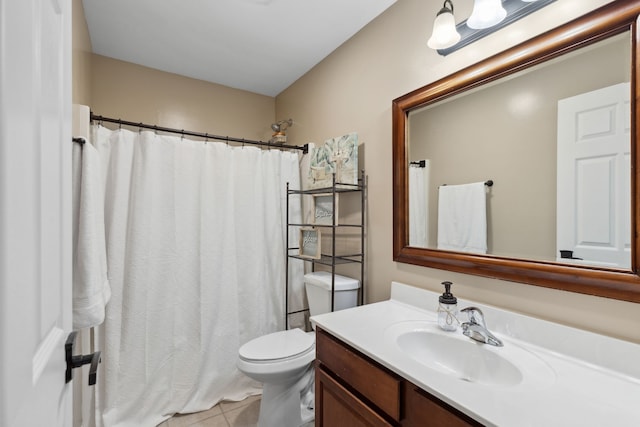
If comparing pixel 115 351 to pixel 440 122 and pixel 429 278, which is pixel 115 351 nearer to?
pixel 429 278

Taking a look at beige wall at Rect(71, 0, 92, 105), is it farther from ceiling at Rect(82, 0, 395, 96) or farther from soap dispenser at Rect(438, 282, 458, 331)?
soap dispenser at Rect(438, 282, 458, 331)

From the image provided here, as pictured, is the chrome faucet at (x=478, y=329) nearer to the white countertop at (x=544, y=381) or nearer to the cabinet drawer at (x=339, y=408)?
the white countertop at (x=544, y=381)

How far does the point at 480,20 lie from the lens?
1149mm

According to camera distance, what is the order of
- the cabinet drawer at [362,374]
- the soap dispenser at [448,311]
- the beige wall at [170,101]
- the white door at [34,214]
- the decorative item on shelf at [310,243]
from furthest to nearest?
the beige wall at [170,101]
the decorative item on shelf at [310,243]
the soap dispenser at [448,311]
the cabinet drawer at [362,374]
the white door at [34,214]

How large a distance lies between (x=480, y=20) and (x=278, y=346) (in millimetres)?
1819

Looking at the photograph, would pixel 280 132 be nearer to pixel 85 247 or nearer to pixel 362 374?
pixel 85 247

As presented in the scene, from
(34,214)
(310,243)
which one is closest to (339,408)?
(310,243)

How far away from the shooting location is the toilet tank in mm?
1864

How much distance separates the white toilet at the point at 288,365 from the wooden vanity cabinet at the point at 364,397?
1.13ft

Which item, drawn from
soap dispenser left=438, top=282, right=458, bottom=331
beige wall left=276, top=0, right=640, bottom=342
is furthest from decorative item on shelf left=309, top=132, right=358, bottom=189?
soap dispenser left=438, top=282, right=458, bottom=331

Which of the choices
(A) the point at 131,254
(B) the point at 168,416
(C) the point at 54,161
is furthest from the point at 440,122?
(B) the point at 168,416

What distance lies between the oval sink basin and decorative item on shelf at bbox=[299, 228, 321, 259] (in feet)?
2.76

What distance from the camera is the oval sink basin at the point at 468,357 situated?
95cm

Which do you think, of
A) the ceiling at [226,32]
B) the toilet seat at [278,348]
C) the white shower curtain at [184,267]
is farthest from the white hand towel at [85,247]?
the ceiling at [226,32]
